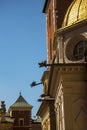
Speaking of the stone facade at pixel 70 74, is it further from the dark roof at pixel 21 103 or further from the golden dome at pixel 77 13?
the dark roof at pixel 21 103

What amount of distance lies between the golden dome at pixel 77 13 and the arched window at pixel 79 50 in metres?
1.44

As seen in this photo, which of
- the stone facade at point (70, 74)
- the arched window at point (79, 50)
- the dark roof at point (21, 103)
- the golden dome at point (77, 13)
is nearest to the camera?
the stone facade at point (70, 74)

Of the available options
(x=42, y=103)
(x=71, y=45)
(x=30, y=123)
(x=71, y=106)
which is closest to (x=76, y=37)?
(x=71, y=45)

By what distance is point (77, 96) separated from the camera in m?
21.6

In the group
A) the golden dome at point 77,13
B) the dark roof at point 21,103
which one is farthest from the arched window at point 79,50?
the dark roof at point 21,103

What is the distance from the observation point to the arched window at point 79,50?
80.7 feet

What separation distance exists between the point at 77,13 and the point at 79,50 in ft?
Result: 7.88

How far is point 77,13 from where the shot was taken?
995 inches

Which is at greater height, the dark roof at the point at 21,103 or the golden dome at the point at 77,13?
the golden dome at the point at 77,13

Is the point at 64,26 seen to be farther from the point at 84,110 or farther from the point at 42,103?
the point at 42,103

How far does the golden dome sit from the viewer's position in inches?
983

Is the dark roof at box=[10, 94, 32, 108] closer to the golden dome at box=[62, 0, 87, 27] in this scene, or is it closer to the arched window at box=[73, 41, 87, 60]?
the golden dome at box=[62, 0, 87, 27]

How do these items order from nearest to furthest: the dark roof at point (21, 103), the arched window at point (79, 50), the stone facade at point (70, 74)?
the stone facade at point (70, 74), the arched window at point (79, 50), the dark roof at point (21, 103)

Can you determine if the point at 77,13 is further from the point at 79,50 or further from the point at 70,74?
the point at 70,74
